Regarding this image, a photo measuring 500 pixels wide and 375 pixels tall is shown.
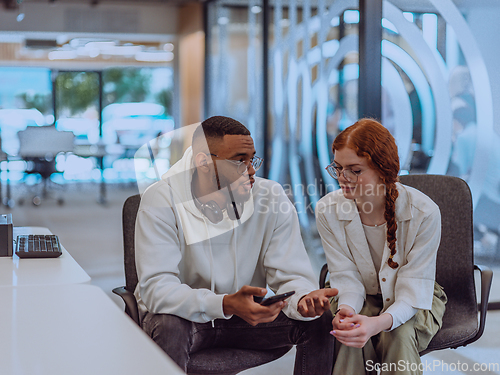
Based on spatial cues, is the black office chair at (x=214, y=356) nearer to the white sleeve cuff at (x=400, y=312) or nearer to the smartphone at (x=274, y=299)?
the smartphone at (x=274, y=299)

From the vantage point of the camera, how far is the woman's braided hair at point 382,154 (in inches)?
68.8

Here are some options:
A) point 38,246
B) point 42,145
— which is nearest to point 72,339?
point 38,246

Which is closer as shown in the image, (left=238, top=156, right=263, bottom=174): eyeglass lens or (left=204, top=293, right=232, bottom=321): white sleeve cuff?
(left=204, top=293, right=232, bottom=321): white sleeve cuff

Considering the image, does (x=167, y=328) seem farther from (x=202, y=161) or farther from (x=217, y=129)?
(x=217, y=129)

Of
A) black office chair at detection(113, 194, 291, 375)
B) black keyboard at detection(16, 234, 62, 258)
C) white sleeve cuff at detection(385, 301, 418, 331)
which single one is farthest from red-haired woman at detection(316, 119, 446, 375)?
black keyboard at detection(16, 234, 62, 258)

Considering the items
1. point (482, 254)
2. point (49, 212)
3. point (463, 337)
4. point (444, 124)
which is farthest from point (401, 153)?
point (49, 212)

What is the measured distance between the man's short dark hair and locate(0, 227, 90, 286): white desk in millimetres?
542

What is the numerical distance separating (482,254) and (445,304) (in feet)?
5.34

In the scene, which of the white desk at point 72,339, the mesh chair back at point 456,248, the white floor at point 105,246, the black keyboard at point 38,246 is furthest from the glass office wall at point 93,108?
the white desk at point 72,339

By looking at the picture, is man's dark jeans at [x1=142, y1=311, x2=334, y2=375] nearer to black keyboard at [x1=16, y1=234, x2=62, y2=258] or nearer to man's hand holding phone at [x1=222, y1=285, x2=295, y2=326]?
man's hand holding phone at [x1=222, y1=285, x2=295, y2=326]

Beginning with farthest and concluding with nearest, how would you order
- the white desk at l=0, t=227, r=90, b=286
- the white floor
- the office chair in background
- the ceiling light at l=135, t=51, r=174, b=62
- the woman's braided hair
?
1. the ceiling light at l=135, t=51, r=174, b=62
2. the office chair in background
3. the white floor
4. the woman's braided hair
5. the white desk at l=0, t=227, r=90, b=286

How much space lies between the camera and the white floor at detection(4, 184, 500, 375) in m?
2.57

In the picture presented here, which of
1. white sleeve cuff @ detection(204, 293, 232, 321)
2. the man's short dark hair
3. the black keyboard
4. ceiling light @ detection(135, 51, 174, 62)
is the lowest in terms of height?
white sleeve cuff @ detection(204, 293, 232, 321)

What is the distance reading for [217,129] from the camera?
1748 mm
